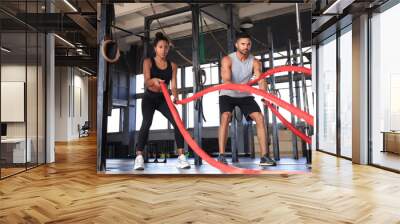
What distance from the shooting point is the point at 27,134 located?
5680 mm

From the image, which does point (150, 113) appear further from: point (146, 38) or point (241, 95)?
point (241, 95)

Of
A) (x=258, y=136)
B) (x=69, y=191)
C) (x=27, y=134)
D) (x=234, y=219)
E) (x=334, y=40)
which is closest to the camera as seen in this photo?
(x=234, y=219)

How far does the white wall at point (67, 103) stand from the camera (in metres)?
13.4

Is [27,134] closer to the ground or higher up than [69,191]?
higher up

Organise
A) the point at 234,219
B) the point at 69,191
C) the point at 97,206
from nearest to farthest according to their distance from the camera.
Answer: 1. the point at 234,219
2. the point at 97,206
3. the point at 69,191

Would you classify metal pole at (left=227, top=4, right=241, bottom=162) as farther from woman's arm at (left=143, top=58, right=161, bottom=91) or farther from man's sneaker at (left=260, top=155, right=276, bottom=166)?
woman's arm at (left=143, top=58, right=161, bottom=91)

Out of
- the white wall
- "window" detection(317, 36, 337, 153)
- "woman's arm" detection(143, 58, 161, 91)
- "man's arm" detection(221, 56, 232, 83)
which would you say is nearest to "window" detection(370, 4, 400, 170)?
"window" detection(317, 36, 337, 153)

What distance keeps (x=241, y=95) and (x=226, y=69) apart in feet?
1.22

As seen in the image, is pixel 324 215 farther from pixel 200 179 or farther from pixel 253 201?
pixel 200 179

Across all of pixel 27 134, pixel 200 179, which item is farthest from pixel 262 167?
pixel 27 134

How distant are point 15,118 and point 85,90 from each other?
11.4 m

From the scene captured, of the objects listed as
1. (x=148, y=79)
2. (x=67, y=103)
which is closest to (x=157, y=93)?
(x=148, y=79)

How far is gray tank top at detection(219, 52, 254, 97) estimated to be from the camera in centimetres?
460

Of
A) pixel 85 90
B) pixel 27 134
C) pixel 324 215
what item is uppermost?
pixel 85 90
